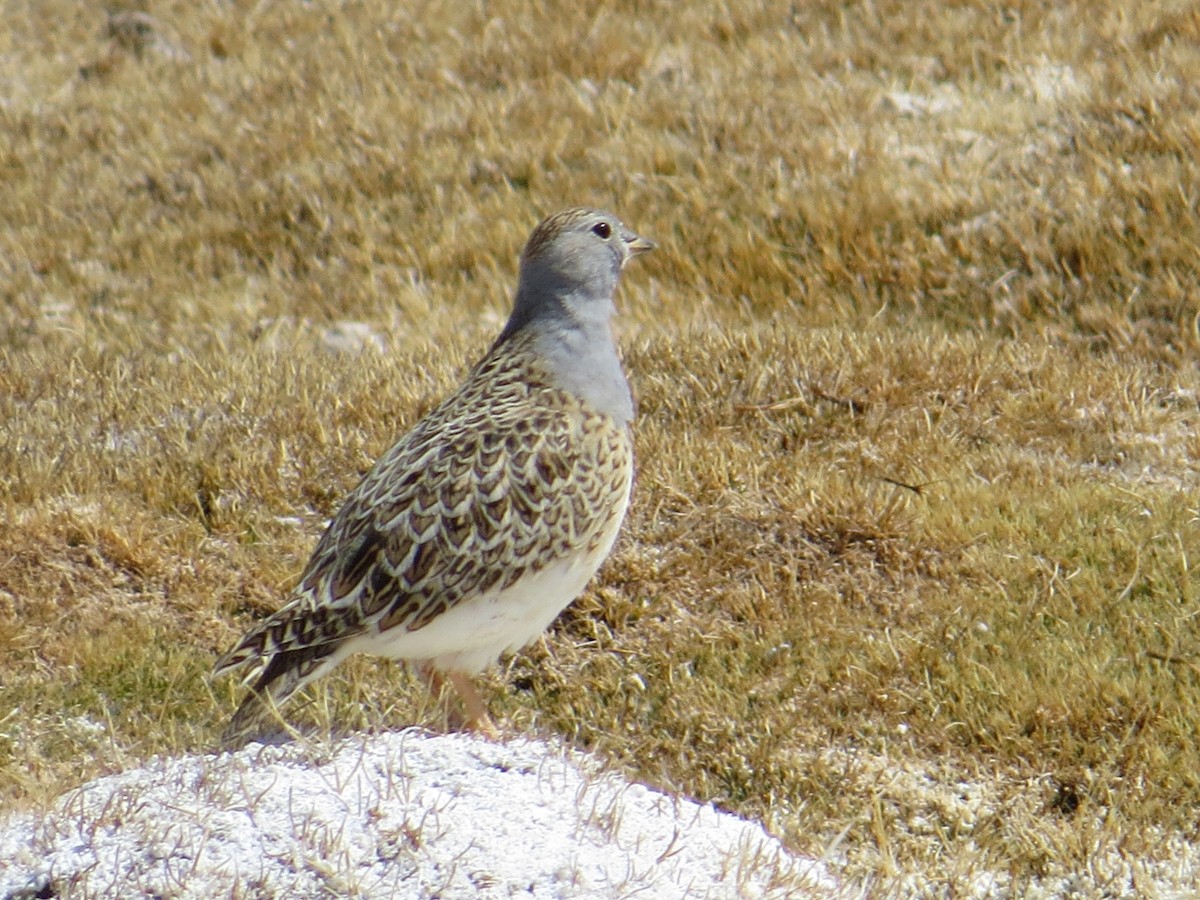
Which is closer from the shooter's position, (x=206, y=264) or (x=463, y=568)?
(x=463, y=568)

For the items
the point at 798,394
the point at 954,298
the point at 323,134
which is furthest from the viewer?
the point at 323,134

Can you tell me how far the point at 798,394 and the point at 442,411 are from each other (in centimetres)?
224

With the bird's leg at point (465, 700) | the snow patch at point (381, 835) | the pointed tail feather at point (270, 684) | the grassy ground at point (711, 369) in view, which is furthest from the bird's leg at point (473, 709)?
the pointed tail feather at point (270, 684)

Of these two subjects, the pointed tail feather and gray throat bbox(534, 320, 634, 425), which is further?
gray throat bbox(534, 320, 634, 425)

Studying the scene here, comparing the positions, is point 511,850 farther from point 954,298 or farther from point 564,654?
point 954,298

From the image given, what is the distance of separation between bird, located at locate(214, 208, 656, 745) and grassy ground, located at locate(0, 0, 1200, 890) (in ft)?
0.76

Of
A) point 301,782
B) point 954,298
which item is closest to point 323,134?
point 954,298

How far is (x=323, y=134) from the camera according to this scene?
10.8m

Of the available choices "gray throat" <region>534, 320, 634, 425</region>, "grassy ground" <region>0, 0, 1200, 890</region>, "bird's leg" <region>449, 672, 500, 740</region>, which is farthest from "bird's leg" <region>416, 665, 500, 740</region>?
"gray throat" <region>534, 320, 634, 425</region>

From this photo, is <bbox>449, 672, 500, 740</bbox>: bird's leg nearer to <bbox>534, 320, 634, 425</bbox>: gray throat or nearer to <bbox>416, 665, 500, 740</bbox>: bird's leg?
<bbox>416, 665, 500, 740</bbox>: bird's leg

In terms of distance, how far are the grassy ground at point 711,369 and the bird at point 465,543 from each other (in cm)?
23

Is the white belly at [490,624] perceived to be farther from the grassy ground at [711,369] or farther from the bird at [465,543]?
the grassy ground at [711,369]

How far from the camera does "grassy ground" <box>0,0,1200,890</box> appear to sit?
5445 millimetres

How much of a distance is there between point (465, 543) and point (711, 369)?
2.74m
